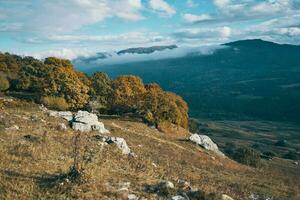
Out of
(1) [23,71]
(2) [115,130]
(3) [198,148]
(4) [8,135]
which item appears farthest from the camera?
(1) [23,71]

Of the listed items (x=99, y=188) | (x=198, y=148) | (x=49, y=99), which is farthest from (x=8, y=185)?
(x=49, y=99)

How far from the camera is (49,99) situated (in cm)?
8356

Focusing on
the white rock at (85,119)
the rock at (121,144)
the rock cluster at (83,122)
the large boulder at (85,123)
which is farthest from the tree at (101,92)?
the rock at (121,144)

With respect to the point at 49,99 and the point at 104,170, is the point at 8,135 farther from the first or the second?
the point at 49,99

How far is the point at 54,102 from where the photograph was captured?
83.1 meters

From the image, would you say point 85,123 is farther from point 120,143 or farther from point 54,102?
point 54,102

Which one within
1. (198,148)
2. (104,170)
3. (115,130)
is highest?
(104,170)

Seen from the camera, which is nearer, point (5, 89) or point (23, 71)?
point (5, 89)

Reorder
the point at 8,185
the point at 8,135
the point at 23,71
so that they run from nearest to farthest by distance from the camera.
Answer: the point at 8,185 → the point at 8,135 → the point at 23,71

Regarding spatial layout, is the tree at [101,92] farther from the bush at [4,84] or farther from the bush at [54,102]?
the bush at [4,84]

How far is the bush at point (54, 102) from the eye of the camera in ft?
270

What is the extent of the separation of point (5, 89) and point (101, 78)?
25263mm

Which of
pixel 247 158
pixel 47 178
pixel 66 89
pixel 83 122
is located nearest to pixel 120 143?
pixel 83 122

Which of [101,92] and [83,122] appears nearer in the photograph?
[83,122]
